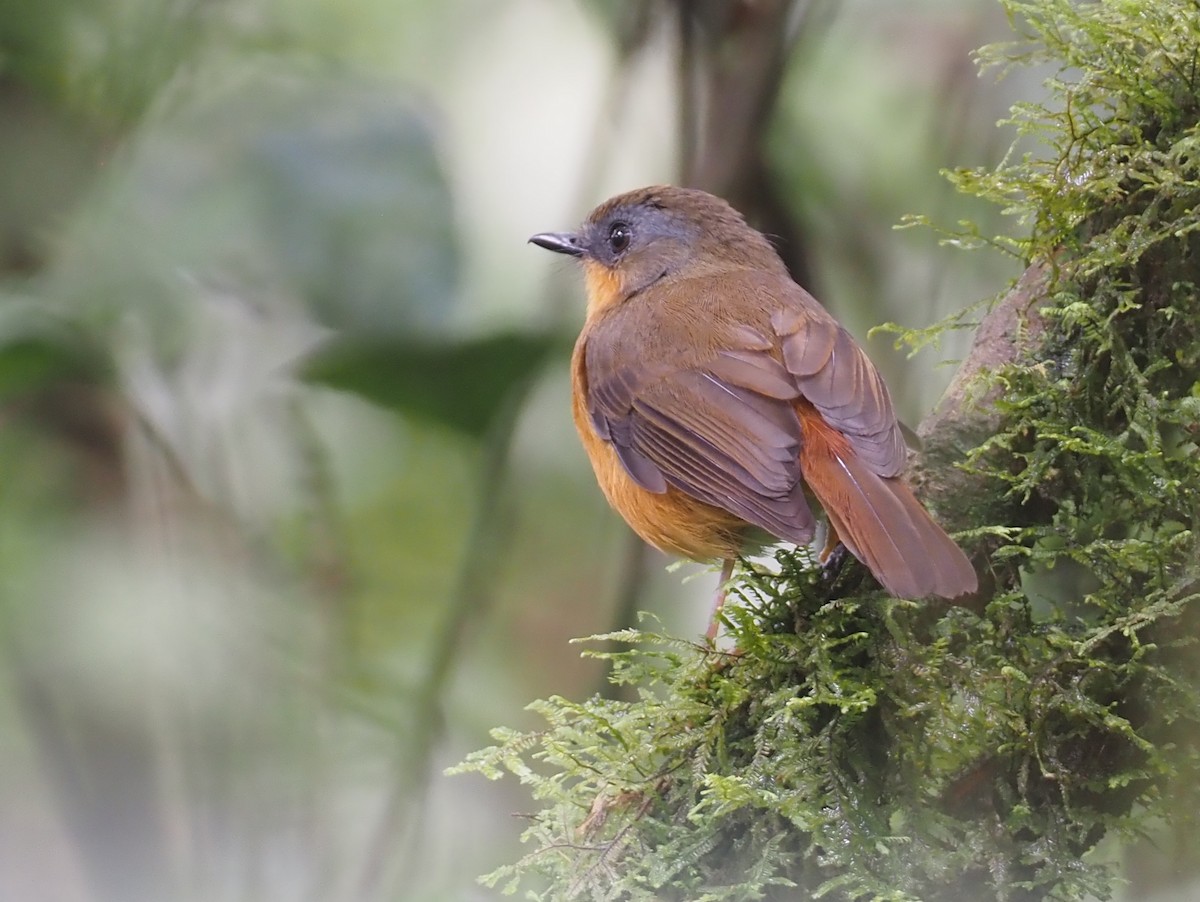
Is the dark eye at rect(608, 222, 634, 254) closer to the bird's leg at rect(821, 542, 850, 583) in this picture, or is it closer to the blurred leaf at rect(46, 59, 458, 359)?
the blurred leaf at rect(46, 59, 458, 359)

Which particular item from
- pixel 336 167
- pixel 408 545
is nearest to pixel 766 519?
pixel 336 167

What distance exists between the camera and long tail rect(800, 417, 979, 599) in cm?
179

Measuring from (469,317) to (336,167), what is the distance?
511mm

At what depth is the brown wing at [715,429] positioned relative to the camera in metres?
2.29

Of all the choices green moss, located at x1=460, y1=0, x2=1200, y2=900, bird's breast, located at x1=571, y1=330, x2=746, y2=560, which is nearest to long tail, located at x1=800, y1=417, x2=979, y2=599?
green moss, located at x1=460, y1=0, x2=1200, y2=900

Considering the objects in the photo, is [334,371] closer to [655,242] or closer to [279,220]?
[279,220]

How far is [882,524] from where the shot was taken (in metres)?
1.97

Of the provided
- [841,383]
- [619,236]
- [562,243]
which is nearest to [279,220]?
[562,243]

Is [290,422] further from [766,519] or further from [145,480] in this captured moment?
[766,519]

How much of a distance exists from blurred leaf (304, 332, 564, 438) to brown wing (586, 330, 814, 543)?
1.07 feet

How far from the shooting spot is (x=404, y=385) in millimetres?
3170

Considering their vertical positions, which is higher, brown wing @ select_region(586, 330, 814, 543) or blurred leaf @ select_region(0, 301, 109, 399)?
blurred leaf @ select_region(0, 301, 109, 399)

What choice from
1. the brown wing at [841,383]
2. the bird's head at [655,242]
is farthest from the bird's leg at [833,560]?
the bird's head at [655,242]

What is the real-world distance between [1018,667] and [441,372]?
5.75 ft
